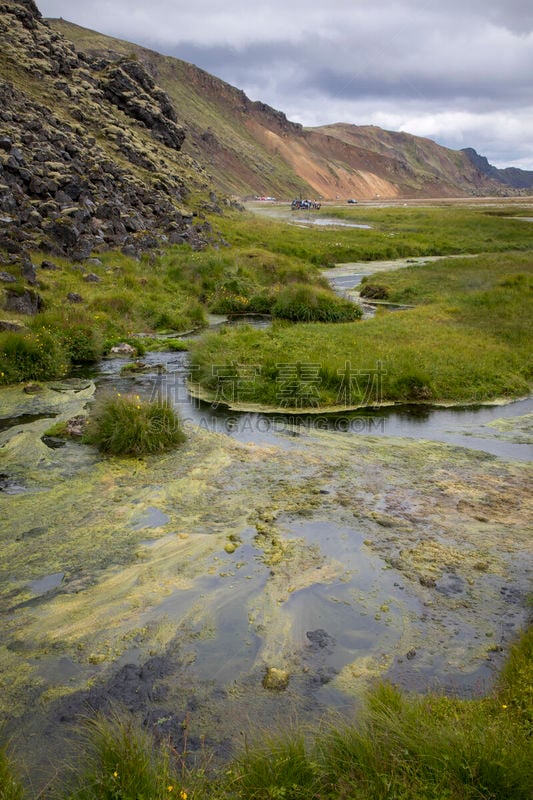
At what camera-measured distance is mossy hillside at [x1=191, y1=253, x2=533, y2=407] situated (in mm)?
13969

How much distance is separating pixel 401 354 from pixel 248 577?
32.9 ft

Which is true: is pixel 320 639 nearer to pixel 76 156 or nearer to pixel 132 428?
pixel 132 428

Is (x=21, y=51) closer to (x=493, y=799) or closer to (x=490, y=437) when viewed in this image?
(x=490, y=437)

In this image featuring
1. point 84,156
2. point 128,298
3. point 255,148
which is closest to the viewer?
point 128,298

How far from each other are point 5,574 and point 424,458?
6.96 meters

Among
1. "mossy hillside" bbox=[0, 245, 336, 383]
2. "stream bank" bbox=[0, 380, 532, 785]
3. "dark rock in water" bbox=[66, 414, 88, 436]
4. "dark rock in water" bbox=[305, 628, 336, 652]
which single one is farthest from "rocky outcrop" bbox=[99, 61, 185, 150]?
"dark rock in water" bbox=[305, 628, 336, 652]

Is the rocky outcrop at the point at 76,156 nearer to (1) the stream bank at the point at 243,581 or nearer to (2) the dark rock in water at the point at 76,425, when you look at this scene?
(2) the dark rock in water at the point at 76,425

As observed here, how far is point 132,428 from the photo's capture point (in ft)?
34.2

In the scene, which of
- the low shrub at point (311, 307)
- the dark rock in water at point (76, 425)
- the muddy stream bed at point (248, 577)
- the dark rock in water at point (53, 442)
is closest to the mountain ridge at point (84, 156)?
the low shrub at point (311, 307)

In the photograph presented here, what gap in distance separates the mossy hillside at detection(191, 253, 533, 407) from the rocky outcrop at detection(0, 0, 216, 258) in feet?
39.3

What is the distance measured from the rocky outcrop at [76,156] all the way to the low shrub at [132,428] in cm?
1459

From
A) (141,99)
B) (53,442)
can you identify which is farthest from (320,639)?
(141,99)

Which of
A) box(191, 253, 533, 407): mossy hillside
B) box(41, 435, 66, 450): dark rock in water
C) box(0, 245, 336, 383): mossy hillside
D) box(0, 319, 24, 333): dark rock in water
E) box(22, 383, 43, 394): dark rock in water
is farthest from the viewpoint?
box(0, 319, 24, 333): dark rock in water

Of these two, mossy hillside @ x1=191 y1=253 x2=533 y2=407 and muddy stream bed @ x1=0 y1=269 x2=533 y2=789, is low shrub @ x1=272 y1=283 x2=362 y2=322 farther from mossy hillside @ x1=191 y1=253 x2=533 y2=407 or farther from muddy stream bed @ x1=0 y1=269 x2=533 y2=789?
muddy stream bed @ x1=0 y1=269 x2=533 y2=789
